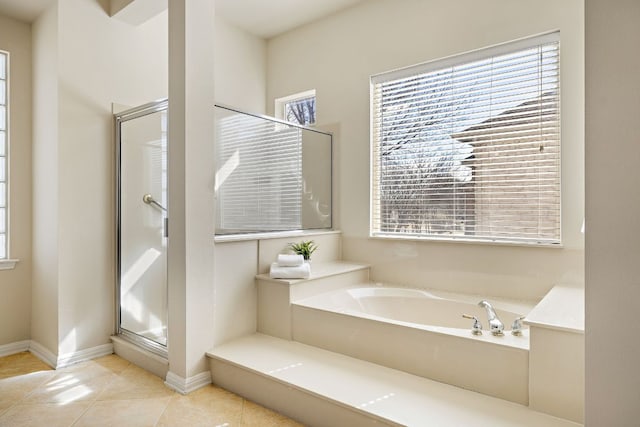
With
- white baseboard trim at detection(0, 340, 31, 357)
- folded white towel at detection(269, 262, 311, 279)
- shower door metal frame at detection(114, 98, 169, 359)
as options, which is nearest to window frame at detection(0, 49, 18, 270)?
white baseboard trim at detection(0, 340, 31, 357)

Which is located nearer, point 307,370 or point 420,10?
point 307,370

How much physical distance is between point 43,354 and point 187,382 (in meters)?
1.28

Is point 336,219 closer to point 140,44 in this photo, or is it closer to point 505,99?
point 505,99

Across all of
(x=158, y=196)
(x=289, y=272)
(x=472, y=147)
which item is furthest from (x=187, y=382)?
(x=472, y=147)

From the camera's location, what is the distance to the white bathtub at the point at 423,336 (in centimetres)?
180

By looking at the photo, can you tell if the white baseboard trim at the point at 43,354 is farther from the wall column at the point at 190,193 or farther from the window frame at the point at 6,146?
the wall column at the point at 190,193

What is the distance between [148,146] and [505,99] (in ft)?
8.22

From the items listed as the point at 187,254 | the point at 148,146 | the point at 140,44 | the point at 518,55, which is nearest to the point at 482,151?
the point at 518,55

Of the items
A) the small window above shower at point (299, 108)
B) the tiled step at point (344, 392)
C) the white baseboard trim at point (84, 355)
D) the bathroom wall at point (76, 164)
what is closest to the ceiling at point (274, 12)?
the small window above shower at point (299, 108)

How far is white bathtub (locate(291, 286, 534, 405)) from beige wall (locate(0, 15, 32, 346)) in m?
2.10

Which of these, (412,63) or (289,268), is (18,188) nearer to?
(289,268)

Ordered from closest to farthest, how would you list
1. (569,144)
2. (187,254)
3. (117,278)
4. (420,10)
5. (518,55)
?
(187,254) → (569,144) → (518,55) → (117,278) → (420,10)

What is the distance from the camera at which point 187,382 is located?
7.43 ft

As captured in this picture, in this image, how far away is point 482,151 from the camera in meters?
2.87
